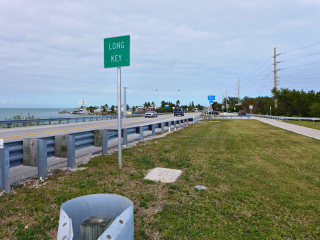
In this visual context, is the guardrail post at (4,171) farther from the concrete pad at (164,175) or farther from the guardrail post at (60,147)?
the concrete pad at (164,175)

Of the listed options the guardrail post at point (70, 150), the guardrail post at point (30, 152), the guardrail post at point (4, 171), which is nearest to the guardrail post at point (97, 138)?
the guardrail post at point (70, 150)

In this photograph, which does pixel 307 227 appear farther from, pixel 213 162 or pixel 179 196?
pixel 213 162

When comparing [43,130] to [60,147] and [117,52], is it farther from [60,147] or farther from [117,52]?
[117,52]

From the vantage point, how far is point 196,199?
4.47 meters

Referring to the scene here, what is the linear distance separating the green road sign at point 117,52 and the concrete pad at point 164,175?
2.87 metres

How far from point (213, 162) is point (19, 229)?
18.1 ft

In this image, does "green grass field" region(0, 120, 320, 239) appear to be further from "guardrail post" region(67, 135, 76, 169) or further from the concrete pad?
"guardrail post" region(67, 135, 76, 169)

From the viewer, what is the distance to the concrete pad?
5.72 meters

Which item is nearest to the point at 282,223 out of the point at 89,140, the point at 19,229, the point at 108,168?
the point at 19,229

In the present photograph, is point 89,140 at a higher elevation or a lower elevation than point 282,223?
higher

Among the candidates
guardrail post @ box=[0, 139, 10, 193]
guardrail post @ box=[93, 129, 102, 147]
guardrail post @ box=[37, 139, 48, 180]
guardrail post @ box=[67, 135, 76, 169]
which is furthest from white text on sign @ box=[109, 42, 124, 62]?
guardrail post @ box=[0, 139, 10, 193]

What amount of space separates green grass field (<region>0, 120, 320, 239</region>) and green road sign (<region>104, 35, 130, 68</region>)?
9.23ft

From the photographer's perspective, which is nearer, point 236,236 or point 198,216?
point 236,236

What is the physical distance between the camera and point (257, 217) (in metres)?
3.76
